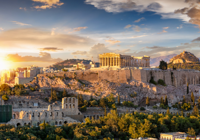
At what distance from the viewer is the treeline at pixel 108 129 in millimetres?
28969

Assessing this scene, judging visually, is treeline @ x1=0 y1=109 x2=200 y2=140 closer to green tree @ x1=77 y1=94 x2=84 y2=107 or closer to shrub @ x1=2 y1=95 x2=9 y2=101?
green tree @ x1=77 y1=94 x2=84 y2=107

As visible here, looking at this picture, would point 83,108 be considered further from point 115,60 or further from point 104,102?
point 115,60

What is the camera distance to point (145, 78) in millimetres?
64375

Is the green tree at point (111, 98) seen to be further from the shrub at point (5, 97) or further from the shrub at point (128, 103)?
the shrub at point (5, 97)

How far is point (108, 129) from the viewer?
33.9 m

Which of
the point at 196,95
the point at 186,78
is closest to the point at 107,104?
the point at 196,95

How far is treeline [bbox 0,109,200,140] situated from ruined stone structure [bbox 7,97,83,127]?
2888 mm

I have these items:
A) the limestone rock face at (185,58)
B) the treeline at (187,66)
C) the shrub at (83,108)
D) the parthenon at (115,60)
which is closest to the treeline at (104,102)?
the shrub at (83,108)

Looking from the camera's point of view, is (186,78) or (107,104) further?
(186,78)

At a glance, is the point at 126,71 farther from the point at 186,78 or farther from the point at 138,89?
the point at 186,78

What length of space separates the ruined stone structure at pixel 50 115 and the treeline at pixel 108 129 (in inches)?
114

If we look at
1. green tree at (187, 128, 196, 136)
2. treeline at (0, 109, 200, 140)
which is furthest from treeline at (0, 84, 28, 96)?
green tree at (187, 128, 196, 136)

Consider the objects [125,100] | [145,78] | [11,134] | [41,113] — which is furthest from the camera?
[145,78]

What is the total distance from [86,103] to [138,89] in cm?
1440
